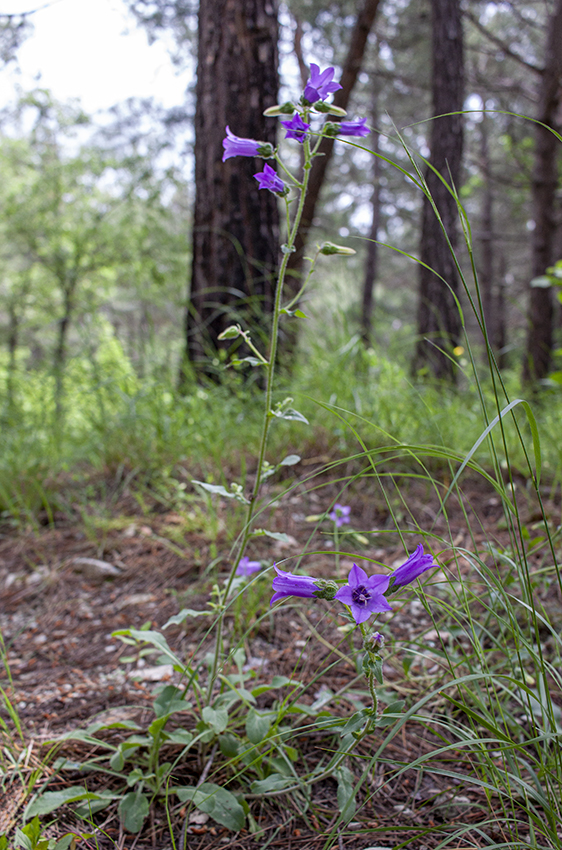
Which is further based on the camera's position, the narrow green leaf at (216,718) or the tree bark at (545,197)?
the tree bark at (545,197)

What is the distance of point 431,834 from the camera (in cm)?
90

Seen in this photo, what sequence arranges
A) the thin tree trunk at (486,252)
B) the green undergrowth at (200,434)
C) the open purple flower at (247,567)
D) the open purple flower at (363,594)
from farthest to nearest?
the thin tree trunk at (486,252) → the green undergrowth at (200,434) → the open purple flower at (247,567) → the open purple flower at (363,594)

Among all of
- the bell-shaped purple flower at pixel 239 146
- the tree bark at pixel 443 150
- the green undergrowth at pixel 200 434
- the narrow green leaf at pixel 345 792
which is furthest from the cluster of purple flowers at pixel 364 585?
the tree bark at pixel 443 150

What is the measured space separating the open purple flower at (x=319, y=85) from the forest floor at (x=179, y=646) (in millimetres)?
810

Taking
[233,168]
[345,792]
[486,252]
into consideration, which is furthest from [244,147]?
[486,252]

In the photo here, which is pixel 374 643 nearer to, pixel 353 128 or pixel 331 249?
pixel 331 249

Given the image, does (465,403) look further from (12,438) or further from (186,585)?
(12,438)

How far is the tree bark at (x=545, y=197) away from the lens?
18.2 feet

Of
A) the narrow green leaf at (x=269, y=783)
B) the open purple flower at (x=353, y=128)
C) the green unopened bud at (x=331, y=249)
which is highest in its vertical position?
the open purple flower at (x=353, y=128)

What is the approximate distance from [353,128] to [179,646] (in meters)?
1.40

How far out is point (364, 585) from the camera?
2.40 feet

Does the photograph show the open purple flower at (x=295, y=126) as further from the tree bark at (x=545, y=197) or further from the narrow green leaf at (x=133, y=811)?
the tree bark at (x=545, y=197)

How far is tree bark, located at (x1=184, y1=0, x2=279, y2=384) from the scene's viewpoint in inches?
129

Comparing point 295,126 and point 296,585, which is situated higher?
point 295,126
